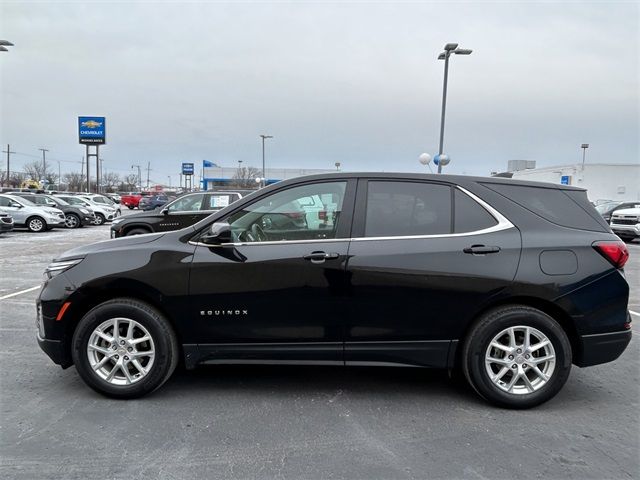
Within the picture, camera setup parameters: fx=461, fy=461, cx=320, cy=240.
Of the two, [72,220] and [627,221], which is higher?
[627,221]

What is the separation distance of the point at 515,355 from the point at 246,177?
6785 cm

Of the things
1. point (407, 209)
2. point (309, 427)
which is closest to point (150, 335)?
point (309, 427)

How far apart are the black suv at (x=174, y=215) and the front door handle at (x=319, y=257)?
804 centimetres

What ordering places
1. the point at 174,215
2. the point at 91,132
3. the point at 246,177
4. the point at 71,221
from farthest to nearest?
1. the point at 246,177
2. the point at 91,132
3. the point at 71,221
4. the point at 174,215

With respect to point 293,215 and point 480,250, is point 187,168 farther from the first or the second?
point 480,250

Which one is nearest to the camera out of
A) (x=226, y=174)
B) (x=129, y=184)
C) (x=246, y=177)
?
(x=246, y=177)

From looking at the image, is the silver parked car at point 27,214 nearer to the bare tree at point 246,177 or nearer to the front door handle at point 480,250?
the front door handle at point 480,250

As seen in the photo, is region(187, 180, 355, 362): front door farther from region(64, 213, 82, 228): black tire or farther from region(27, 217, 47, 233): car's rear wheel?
region(64, 213, 82, 228): black tire

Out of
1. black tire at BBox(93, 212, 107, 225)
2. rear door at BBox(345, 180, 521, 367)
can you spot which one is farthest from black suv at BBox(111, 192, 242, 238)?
black tire at BBox(93, 212, 107, 225)

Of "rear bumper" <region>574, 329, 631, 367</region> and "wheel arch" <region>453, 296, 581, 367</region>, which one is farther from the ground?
"wheel arch" <region>453, 296, 581, 367</region>

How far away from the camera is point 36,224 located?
19.4 meters

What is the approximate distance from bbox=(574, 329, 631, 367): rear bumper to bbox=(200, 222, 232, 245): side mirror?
2867mm

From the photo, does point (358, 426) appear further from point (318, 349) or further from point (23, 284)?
point (23, 284)

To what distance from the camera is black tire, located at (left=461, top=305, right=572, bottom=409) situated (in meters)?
3.54
